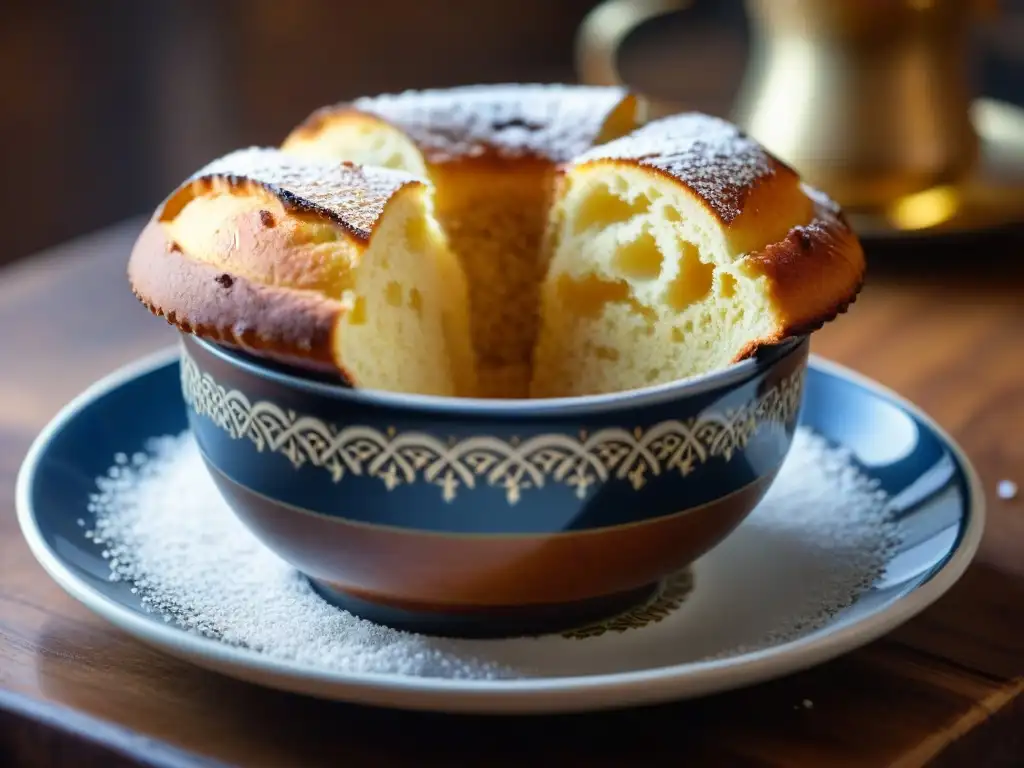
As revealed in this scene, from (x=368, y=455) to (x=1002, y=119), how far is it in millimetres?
1186

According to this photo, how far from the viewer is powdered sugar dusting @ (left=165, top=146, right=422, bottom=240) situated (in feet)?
2.24

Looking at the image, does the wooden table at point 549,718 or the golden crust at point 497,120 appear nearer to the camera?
the wooden table at point 549,718

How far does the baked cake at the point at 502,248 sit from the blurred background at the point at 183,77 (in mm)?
856

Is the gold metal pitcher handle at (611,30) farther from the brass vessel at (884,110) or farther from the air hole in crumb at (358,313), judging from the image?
the air hole in crumb at (358,313)

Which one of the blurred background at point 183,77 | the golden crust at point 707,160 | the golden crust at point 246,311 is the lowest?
the blurred background at point 183,77

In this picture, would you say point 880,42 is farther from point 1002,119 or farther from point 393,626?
point 393,626

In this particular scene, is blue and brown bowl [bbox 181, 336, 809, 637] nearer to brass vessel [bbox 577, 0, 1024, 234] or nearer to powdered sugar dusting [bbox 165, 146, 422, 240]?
powdered sugar dusting [bbox 165, 146, 422, 240]

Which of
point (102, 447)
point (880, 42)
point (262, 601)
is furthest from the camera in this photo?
point (880, 42)

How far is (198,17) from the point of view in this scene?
2020 mm

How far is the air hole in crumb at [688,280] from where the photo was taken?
74 cm

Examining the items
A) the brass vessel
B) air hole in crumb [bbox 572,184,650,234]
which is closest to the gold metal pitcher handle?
the brass vessel

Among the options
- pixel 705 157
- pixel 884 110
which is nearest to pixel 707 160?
A: pixel 705 157

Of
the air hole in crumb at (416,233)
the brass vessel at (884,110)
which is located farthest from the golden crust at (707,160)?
the brass vessel at (884,110)

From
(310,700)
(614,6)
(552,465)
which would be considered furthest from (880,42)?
(310,700)
